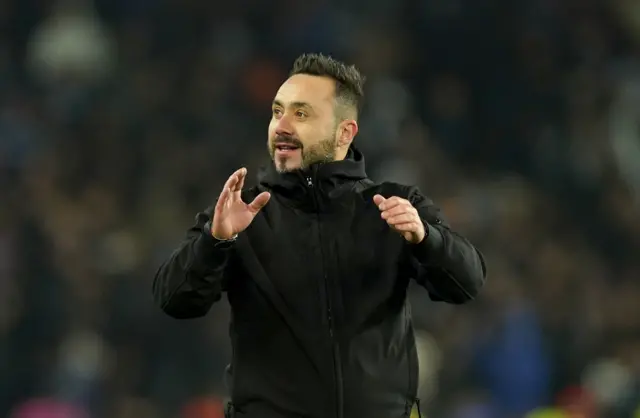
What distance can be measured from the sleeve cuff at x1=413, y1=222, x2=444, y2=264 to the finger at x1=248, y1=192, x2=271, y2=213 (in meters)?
0.41

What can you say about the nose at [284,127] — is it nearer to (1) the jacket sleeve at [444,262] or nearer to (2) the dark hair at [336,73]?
(2) the dark hair at [336,73]

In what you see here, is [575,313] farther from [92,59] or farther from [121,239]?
[92,59]

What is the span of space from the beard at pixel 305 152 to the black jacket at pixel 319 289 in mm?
31

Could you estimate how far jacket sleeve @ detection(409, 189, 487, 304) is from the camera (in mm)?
3838

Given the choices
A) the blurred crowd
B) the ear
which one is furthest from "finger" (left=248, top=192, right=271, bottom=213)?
the blurred crowd

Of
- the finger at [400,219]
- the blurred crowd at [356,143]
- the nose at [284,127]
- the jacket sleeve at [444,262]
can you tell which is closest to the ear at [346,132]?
the nose at [284,127]

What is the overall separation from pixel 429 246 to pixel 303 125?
20.5 inches

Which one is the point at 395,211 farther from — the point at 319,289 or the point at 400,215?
the point at 319,289

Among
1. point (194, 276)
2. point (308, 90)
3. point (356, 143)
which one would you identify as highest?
point (356, 143)

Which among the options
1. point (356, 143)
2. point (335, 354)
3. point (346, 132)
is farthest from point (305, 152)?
point (356, 143)

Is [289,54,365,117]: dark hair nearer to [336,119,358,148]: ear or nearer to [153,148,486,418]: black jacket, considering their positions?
[336,119,358,148]: ear

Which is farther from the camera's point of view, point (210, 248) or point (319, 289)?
point (319, 289)

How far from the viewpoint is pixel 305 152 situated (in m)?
4.04

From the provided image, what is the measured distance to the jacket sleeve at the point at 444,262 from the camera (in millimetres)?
3838
